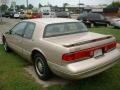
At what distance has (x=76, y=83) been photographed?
5305 millimetres

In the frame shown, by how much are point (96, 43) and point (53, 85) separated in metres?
1.45

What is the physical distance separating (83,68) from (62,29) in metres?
1.74

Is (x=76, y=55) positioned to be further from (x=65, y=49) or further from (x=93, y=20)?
(x=93, y=20)

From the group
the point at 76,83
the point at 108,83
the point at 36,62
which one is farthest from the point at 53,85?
the point at 108,83

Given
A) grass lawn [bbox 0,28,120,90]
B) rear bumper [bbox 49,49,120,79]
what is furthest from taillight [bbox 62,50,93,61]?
grass lawn [bbox 0,28,120,90]

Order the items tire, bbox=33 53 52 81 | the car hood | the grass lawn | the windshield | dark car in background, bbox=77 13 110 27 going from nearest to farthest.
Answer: the car hood → the grass lawn → tire, bbox=33 53 52 81 → the windshield → dark car in background, bbox=77 13 110 27

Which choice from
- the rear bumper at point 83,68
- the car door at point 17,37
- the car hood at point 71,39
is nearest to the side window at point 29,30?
the car door at point 17,37

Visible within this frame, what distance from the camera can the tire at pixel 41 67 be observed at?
5.39 m

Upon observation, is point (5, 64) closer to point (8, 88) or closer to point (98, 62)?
point (8, 88)

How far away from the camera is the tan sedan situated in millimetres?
4598

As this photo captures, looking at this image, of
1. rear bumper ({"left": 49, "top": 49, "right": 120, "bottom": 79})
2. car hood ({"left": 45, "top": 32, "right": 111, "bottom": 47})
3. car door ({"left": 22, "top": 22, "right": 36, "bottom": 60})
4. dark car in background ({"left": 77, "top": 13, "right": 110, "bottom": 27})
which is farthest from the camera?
dark car in background ({"left": 77, "top": 13, "right": 110, "bottom": 27})

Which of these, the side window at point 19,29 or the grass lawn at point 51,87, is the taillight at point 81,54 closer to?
the grass lawn at point 51,87

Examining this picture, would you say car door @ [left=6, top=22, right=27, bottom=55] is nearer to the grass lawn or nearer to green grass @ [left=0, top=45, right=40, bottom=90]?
green grass @ [left=0, top=45, right=40, bottom=90]

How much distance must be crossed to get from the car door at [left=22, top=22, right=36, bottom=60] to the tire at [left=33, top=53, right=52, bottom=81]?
33 cm
